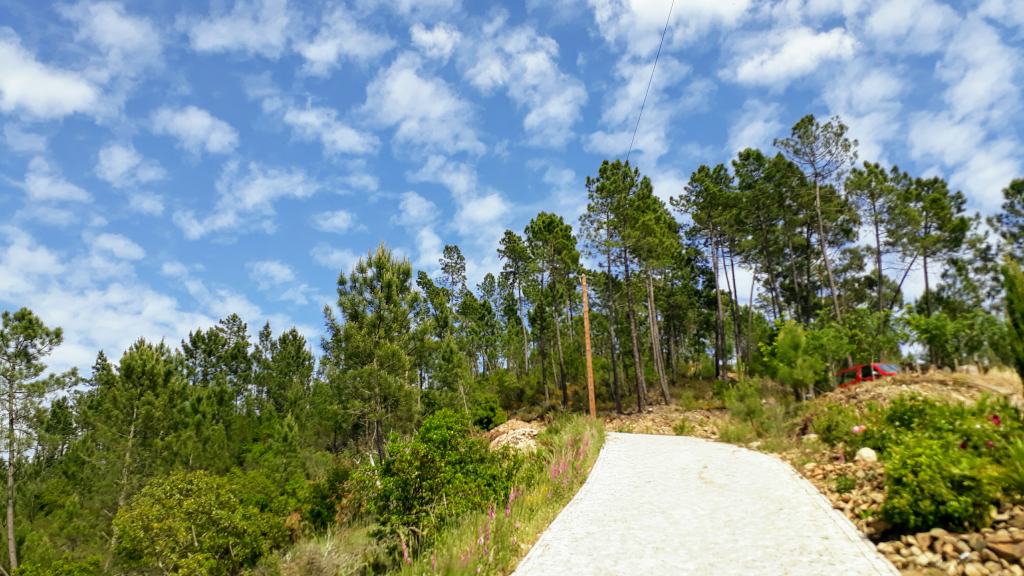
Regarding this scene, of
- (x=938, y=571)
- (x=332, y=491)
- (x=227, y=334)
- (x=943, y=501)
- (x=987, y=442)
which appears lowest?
(x=332, y=491)

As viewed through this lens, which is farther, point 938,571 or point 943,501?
point 943,501

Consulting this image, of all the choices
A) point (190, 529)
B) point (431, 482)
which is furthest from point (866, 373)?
point (190, 529)

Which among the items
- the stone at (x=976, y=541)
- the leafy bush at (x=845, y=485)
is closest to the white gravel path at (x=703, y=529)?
the leafy bush at (x=845, y=485)

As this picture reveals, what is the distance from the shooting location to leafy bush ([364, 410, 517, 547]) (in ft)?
29.0

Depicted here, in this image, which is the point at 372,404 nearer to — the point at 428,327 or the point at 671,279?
the point at 428,327

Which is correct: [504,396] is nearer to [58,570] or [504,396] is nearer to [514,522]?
[58,570]

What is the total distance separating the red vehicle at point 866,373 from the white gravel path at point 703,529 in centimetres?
1171

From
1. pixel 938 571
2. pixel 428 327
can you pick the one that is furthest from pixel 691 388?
pixel 938 571

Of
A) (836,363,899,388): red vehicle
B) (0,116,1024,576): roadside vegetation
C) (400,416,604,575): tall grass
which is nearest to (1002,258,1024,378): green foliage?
(0,116,1024,576): roadside vegetation

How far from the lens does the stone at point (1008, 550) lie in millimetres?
4703

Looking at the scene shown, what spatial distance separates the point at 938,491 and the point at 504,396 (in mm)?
40780

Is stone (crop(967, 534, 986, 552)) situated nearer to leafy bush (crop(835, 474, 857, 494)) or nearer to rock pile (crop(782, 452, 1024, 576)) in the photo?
rock pile (crop(782, 452, 1024, 576))

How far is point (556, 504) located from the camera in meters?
8.70

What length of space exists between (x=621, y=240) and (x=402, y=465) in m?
23.7
